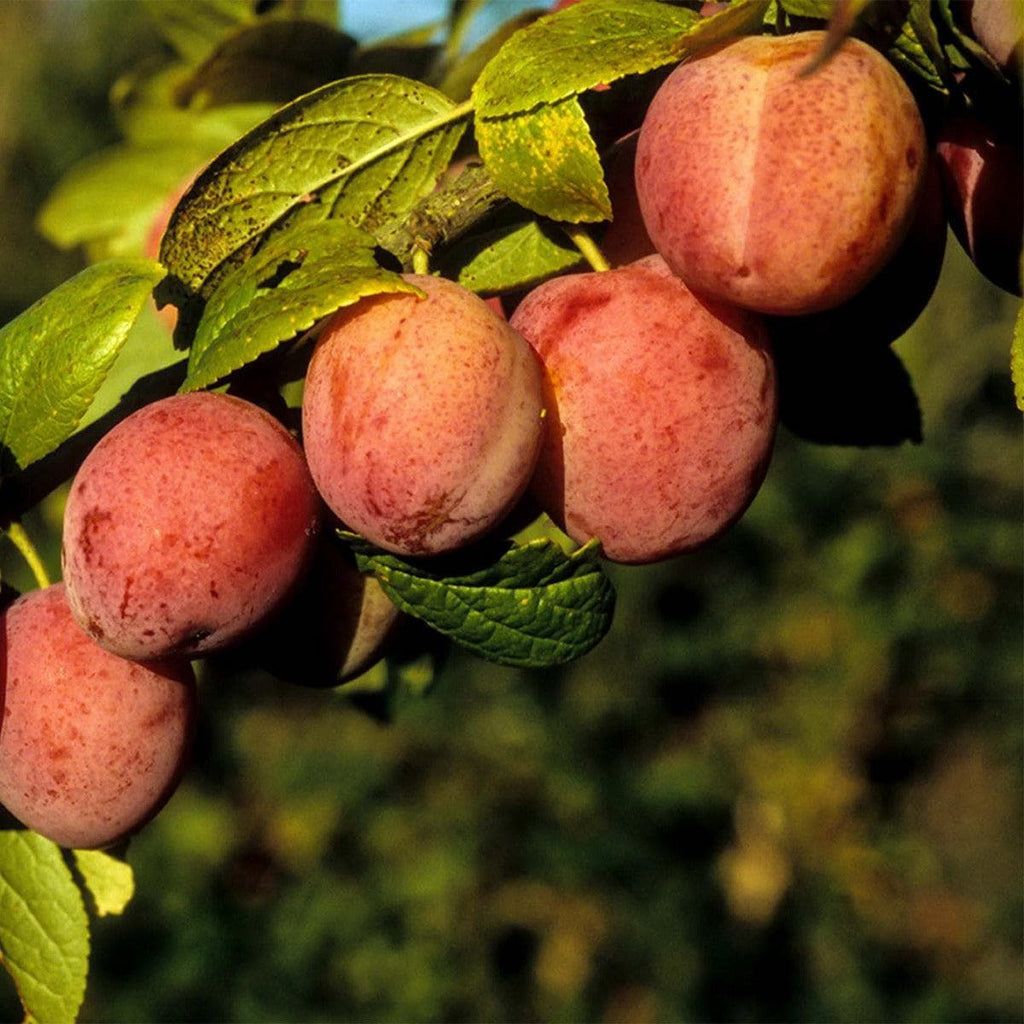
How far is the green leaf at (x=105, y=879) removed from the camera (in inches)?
35.3

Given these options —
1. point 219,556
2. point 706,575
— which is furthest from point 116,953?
point 219,556

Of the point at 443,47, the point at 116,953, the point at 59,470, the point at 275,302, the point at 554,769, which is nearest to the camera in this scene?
the point at 275,302

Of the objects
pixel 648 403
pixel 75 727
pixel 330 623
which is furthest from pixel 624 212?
pixel 75 727

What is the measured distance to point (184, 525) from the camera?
2.21ft

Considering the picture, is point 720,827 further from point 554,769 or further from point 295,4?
point 295,4

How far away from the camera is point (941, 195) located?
2.51ft

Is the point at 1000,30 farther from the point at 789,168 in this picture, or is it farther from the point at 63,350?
the point at 63,350

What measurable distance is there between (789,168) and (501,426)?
188 mm

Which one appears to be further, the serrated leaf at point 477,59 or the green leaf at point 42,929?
the serrated leaf at point 477,59

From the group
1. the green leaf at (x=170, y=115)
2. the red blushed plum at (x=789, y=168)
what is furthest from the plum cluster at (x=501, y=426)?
the green leaf at (x=170, y=115)

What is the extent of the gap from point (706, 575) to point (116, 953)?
1.96 metres

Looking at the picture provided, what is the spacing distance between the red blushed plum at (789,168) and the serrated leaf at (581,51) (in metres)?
0.03

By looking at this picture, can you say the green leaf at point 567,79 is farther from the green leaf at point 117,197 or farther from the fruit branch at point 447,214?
the green leaf at point 117,197

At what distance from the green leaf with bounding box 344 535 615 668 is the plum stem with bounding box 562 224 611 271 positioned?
0.17 metres
